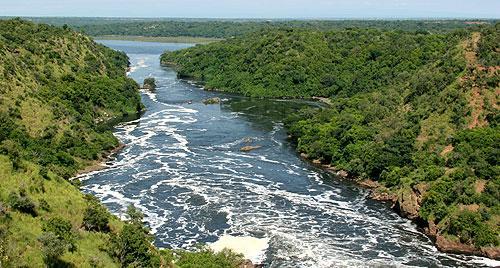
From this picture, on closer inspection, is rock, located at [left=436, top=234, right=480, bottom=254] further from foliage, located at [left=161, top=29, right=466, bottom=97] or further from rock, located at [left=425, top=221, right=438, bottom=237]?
foliage, located at [left=161, top=29, right=466, bottom=97]

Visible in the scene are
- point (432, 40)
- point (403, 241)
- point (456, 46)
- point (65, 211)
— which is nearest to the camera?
point (65, 211)

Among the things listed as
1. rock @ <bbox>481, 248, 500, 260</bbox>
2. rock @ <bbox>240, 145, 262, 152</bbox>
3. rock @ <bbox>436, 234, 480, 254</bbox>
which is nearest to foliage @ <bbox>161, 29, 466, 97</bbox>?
rock @ <bbox>240, 145, 262, 152</bbox>

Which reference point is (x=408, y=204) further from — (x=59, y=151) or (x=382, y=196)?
(x=59, y=151)

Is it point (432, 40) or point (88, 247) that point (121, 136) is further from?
point (432, 40)

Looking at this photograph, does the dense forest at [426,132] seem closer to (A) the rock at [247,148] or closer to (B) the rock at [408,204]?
(B) the rock at [408,204]

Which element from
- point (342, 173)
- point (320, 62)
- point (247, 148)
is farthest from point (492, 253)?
point (320, 62)

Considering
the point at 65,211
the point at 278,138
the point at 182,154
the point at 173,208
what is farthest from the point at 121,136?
the point at 65,211

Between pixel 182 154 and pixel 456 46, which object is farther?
pixel 456 46

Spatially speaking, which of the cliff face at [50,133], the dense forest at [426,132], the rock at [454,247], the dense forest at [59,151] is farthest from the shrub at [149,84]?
the rock at [454,247]
